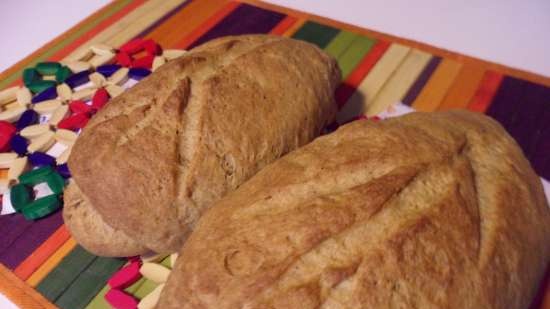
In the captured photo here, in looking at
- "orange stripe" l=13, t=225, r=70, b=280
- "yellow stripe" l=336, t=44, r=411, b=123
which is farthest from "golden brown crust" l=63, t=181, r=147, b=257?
"yellow stripe" l=336, t=44, r=411, b=123

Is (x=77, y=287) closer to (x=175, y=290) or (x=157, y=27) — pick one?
(x=175, y=290)

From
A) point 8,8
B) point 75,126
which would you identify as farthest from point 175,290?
point 8,8

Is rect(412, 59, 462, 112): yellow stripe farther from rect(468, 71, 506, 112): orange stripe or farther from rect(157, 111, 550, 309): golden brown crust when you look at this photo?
rect(157, 111, 550, 309): golden brown crust

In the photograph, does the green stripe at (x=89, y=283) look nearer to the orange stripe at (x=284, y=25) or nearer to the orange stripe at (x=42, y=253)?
the orange stripe at (x=42, y=253)

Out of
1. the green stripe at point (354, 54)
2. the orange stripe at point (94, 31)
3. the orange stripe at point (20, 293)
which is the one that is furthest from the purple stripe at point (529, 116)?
the orange stripe at point (94, 31)

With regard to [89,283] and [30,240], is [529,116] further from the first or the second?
[30,240]

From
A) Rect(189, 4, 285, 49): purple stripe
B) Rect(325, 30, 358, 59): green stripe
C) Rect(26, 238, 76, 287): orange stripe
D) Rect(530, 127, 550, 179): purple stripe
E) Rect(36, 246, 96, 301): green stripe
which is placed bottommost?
Rect(530, 127, 550, 179): purple stripe

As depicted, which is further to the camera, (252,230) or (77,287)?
(77,287)
